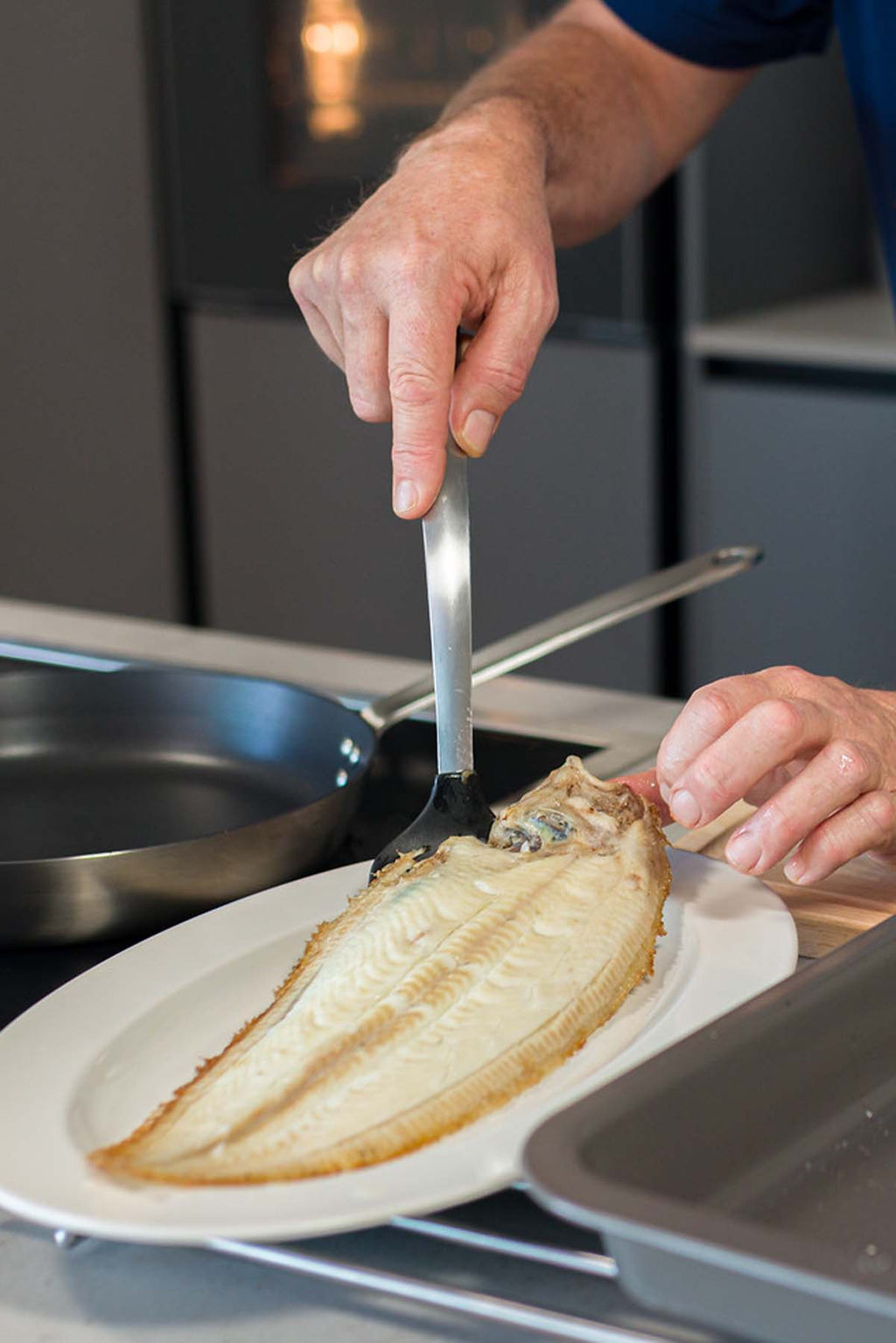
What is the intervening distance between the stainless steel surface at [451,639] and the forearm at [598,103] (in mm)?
555

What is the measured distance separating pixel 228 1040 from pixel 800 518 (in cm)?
226

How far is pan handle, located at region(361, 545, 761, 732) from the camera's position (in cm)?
115

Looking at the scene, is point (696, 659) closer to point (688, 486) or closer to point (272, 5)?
point (688, 486)

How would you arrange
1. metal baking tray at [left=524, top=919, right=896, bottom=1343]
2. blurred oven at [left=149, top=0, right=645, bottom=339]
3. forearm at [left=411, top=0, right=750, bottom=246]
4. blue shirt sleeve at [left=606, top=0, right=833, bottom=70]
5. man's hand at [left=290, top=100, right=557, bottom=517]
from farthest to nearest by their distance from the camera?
blurred oven at [left=149, top=0, right=645, bottom=339]
blue shirt sleeve at [left=606, top=0, right=833, bottom=70]
forearm at [left=411, top=0, right=750, bottom=246]
man's hand at [left=290, top=100, right=557, bottom=517]
metal baking tray at [left=524, top=919, right=896, bottom=1343]

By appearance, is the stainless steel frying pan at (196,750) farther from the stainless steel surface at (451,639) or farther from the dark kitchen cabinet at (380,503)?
the dark kitchen cabinet at (380,503)

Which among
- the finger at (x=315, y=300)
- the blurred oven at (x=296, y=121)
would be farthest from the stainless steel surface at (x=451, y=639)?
the blurred oven at (x=296, y=121)

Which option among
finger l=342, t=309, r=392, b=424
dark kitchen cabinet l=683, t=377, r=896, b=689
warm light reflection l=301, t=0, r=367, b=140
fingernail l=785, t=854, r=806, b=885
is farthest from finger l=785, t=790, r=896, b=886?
warm light reflection l=301, t=0, r=367, b=140

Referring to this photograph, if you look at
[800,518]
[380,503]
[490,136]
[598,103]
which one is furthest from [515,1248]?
[380,503]

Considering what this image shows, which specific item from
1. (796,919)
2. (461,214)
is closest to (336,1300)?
(796,919)

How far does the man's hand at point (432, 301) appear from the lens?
0.98m

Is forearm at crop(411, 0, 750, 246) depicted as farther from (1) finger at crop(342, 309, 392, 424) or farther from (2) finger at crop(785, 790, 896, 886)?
(2) finger at crop(785, 790, 896, 886)

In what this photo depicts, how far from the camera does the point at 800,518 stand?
2.91 metres

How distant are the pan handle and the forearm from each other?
0.38 m

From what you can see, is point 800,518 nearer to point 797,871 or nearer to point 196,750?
point 196,750
